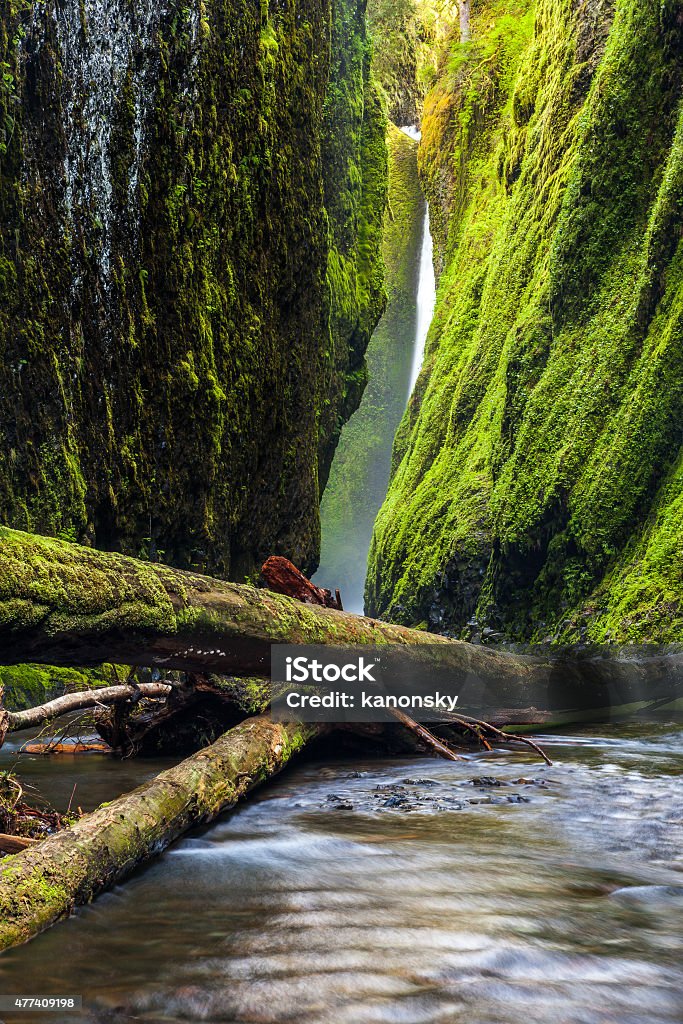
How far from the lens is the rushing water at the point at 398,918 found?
1.91 metres

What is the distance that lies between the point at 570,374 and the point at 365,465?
2884cm

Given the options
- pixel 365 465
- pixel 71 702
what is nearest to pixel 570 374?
pixel 71 702

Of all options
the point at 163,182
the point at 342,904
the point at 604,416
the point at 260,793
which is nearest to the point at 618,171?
the point at 604,416

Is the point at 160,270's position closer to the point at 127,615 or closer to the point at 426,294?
the point at 127,615

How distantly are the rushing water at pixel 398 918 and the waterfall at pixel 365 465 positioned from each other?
123ft

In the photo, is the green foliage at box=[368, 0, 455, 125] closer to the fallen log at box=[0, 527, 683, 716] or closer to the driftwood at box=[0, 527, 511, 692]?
the fallen log at box=[0, 527, 683, 716]

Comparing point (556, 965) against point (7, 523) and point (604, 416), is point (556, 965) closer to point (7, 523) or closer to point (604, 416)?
point (7, 523)

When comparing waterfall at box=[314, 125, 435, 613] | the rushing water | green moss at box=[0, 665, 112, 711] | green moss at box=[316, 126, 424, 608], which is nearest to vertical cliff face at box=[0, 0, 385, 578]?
green moss at box=[0, 665, 112, 711]

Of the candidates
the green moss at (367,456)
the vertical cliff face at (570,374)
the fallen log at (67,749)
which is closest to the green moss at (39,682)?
the fallen log at (67,749)

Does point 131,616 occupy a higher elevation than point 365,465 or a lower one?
lower

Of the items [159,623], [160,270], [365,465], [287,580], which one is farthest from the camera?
[365,465]

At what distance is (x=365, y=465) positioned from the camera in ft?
140

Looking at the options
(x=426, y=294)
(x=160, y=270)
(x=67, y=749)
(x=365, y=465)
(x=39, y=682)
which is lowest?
(x=67, y=749)

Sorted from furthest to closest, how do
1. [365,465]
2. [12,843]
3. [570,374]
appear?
[365,465]
[570,374]
[12,843]
